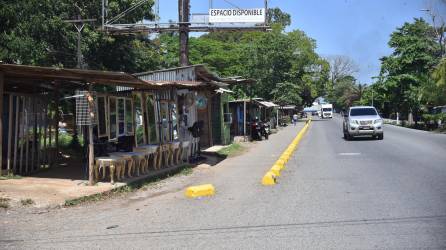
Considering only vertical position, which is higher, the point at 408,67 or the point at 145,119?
the point at 408,67

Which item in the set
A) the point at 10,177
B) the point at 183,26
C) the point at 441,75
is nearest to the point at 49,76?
the point at 10,177

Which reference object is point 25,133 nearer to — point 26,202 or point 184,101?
point 26,202

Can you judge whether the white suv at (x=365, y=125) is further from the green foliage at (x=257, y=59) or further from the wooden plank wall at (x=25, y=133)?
the green foliage at (x=257, y=59)

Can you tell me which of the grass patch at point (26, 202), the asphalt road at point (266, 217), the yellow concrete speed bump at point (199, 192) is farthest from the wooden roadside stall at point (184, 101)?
the grass patch at point (26, 202)

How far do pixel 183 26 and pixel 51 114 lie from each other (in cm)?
920

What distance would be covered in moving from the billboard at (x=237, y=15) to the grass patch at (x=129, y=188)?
10.0 meters

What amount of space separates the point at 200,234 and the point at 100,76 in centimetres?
589

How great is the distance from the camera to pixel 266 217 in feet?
26.4

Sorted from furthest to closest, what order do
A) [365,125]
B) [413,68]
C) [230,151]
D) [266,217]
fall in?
[413,68] < [365,125] < [230,151] < [266,217]

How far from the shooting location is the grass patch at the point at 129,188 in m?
10.2

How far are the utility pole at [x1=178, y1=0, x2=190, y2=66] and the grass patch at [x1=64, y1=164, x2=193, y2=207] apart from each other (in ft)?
28.8

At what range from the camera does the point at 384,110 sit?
85938 millimetres

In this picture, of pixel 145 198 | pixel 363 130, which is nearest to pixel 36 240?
pixel 145 198

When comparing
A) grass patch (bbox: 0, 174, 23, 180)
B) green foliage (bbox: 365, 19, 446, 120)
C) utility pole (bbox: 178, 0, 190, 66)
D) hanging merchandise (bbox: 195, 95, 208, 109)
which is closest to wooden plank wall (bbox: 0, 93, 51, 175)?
grass patch (bbox: 0, 174, 23, 180)
